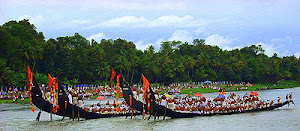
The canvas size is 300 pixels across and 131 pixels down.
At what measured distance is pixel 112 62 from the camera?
93.6 metres

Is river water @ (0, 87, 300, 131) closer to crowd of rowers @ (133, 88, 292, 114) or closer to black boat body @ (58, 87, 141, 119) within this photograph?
black boat body @ (58, 87, 141, 119)

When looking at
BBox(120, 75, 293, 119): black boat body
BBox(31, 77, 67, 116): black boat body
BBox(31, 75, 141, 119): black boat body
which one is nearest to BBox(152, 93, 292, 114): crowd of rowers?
BBox(120, 75, 293, 119): black boat body

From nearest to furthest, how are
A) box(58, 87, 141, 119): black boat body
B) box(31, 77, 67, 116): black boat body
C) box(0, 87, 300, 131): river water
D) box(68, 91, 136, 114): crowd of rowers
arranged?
box(0, 87, 300, 131): river water → box(58, 87, 141, 119): black boat body → box(31, 77, 67, 116): black boat body → box(68, 91, 136, 114): crowd of rowers

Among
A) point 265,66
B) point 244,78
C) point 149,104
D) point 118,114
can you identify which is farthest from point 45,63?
point 265,66

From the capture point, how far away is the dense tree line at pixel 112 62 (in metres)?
67.9

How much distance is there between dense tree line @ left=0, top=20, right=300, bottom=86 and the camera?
6794cm

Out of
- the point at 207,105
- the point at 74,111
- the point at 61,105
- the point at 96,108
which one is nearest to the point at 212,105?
the point at 207,105

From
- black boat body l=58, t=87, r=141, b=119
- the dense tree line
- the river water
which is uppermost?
the dense tree line

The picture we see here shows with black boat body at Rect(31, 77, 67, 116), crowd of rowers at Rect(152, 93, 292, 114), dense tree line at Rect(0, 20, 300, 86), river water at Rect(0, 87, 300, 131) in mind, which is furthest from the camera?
dense tree line at Rect(0, 20, 300, 86)

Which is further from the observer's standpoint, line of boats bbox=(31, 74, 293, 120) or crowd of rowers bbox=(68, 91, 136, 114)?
crowd of rowers bbox=(68, 91, 136, 114)

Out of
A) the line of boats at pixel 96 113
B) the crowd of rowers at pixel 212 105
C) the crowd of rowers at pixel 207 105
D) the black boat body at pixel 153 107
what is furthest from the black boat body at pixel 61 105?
the crowd of rowers at pixel 212 105

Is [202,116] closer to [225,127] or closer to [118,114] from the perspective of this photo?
[225,127]

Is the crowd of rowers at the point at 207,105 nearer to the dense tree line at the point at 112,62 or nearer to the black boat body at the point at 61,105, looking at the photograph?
the black boat body at the point at 61,105

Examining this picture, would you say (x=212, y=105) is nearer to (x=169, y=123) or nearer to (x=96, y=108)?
(x=169, y=123)
